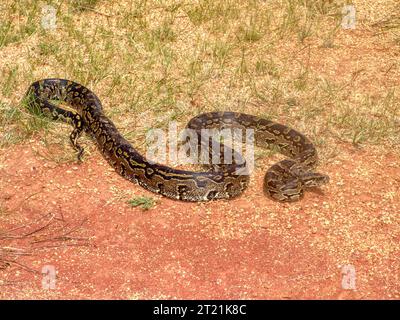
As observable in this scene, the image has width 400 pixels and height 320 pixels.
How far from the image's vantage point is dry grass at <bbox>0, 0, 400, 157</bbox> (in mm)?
9867

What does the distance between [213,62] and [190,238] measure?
Answer: 4.51 metres

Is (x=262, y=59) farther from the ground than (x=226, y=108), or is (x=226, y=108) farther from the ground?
(x=262, y=59)

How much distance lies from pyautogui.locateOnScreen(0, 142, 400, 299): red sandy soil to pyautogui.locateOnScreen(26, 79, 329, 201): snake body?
16cm

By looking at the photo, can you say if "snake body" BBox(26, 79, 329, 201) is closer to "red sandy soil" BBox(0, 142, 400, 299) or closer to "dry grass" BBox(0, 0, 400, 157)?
"red sandy soil" BBox(0, 142, 400, 299)

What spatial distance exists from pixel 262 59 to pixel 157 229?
15.7ft

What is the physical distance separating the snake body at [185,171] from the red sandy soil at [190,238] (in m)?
0.16

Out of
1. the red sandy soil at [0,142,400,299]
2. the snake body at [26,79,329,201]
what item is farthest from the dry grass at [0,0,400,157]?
the red sandy soil at [0,142,400,299]

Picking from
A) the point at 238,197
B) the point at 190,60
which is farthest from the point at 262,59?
the point at 238,197

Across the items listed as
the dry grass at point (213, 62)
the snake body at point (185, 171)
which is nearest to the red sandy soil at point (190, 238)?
the snake body at point (185, 171)

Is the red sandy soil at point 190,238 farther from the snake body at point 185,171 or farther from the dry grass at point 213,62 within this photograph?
the dry grass at point 213,62

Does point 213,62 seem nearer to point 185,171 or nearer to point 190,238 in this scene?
point 185,171

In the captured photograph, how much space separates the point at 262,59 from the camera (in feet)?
37.0

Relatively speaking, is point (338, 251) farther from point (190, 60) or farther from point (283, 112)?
point (190, 60)

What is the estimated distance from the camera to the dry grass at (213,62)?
9867 millimetres
